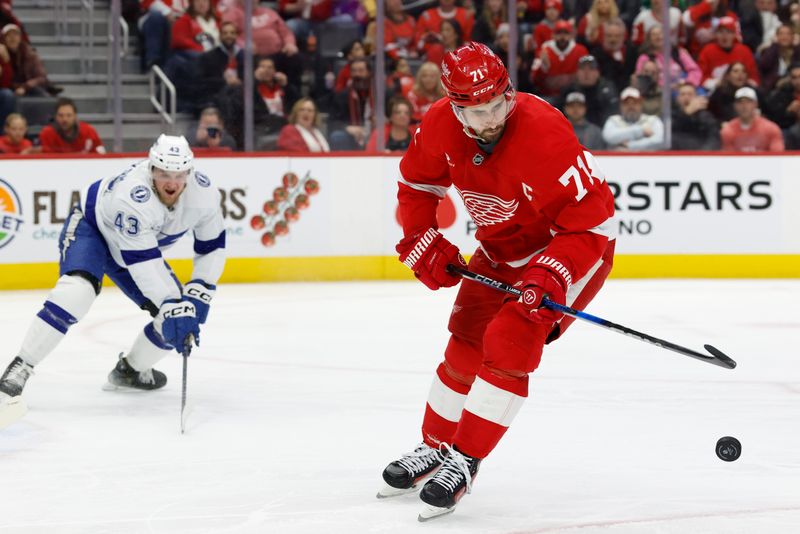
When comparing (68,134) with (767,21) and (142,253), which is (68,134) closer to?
(142,253)

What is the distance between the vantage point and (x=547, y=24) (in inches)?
352

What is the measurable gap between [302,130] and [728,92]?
296 centimetres

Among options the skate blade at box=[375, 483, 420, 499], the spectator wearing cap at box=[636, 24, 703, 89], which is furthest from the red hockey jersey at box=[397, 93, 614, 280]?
the spectator wearing cap at box=[636, 24, 703, 89]

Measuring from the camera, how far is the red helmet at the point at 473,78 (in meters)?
3.08

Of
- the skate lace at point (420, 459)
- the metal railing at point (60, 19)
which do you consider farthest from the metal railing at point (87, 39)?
the skate lace at point (420, 459)

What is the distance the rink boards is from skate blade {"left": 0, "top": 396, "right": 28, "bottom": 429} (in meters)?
3.97

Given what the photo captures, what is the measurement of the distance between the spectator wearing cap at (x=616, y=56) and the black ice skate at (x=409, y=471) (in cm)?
580

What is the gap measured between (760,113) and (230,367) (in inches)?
194

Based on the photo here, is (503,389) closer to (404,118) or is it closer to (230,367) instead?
(230,367)

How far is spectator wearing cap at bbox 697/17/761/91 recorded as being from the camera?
29.8 feet

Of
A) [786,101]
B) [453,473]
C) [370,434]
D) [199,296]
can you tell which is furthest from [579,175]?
[786,101]

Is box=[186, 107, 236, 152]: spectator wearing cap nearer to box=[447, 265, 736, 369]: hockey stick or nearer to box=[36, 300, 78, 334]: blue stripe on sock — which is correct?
box=[36, 300, 78, 334]: blue stripe on sock

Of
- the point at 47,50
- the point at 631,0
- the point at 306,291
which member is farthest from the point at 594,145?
the point at 47,50

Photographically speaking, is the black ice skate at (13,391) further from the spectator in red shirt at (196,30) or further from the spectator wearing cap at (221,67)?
the spectator in red shirt at (196,30)
